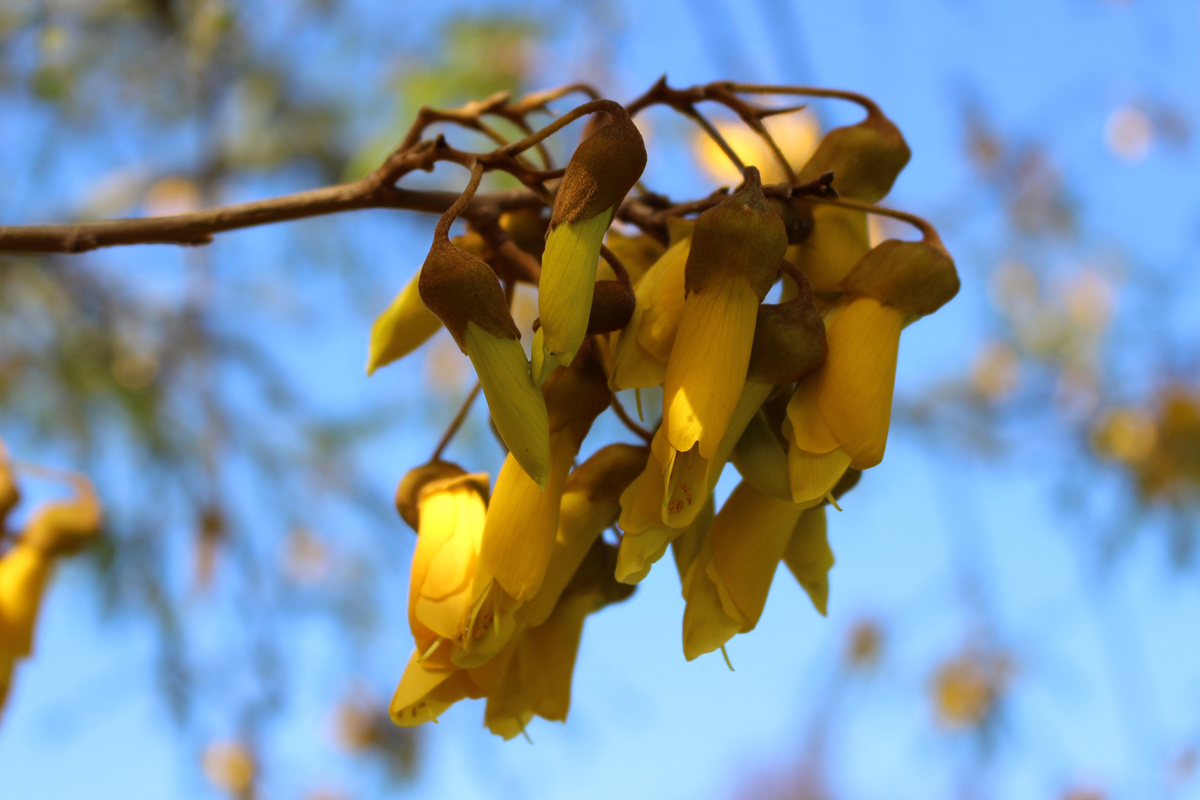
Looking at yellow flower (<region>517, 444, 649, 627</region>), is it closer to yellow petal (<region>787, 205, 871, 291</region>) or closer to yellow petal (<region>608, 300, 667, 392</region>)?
yellow petal (<region>608, 300, 667, 392</region>)

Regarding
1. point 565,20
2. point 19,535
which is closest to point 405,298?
point 19,535

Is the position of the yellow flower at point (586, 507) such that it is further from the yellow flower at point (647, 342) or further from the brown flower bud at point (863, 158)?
the brown flower bud at point (863, 158)

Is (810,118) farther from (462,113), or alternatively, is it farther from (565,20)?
(462,113)

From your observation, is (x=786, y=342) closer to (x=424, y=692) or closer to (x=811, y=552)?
(x=811, y=552)

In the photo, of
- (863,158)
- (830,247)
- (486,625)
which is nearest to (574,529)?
(486,625)

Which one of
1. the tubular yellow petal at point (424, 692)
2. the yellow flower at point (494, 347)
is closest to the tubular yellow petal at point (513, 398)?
the yellow flower at point (494, 347)

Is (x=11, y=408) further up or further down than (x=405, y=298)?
further up
